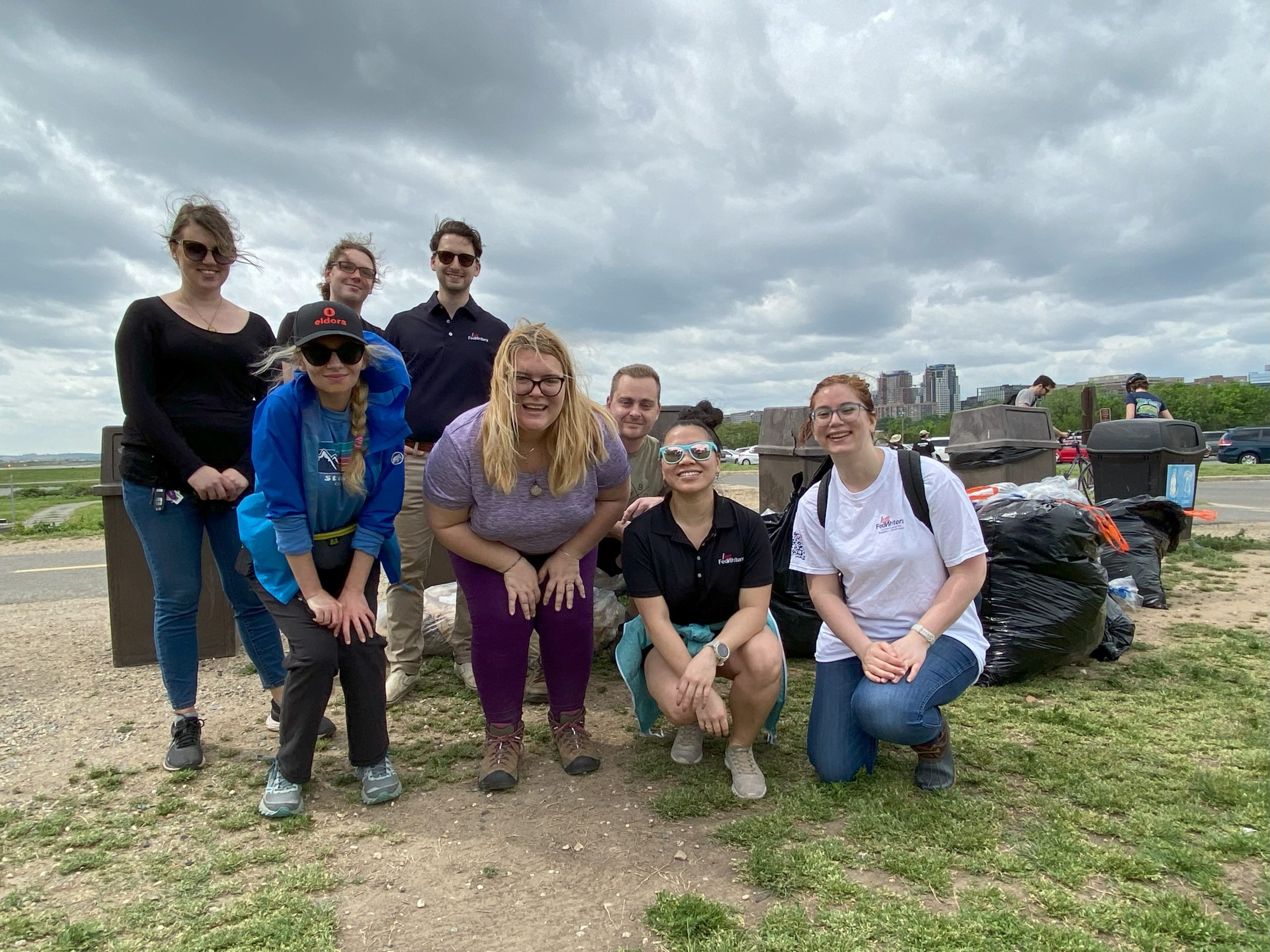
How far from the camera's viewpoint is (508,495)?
2.67 m

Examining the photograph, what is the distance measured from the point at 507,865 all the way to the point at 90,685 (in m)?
2.88

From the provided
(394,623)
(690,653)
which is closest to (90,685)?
(394,623)

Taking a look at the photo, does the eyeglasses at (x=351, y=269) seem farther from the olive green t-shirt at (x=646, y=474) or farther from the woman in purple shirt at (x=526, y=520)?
the olive green t-shirt at (x=646, y=474)

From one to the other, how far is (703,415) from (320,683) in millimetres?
1760

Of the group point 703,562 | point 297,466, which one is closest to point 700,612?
point 703,562

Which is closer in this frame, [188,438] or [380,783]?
[380,783]

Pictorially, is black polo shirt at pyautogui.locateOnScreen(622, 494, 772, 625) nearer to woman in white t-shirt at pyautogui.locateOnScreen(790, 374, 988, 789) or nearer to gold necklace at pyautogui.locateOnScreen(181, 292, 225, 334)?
woman in white t-shirt at pyautogui.locateOnScreen(790, 374, 988, 789)

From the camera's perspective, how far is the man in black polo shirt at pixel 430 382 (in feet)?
11.7

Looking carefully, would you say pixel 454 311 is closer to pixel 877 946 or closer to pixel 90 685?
pixel 90 685

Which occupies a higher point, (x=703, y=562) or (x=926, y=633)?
(x=703, y=562)

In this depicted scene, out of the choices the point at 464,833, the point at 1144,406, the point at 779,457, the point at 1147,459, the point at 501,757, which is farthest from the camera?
the point at 1144,406

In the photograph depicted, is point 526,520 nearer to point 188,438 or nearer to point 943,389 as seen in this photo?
point 188,438

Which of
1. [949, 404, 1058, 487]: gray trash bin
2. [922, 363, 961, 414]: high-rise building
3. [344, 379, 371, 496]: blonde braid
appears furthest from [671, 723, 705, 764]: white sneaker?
[922, 363, 961, 414]: high-rise building

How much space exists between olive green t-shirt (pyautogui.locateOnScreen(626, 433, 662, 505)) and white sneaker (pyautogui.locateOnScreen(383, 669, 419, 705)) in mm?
1331
